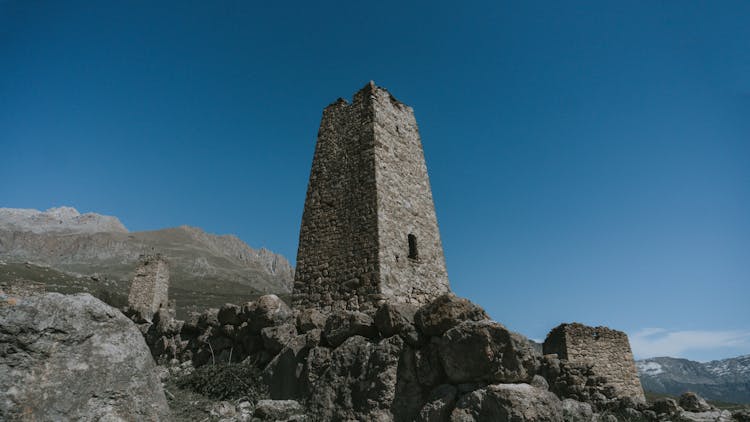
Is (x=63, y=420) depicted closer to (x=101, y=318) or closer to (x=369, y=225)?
(x=101, y=318)

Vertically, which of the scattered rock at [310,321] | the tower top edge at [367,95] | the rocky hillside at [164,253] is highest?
the rocky hillside at [164,253]

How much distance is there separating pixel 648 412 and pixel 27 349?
10220mm

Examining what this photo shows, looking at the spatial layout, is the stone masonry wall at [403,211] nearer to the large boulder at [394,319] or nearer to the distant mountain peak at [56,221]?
the large boulder at [394,319]

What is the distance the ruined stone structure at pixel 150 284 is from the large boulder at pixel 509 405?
2576 cm

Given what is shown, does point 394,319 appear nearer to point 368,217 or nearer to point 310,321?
point 310,321

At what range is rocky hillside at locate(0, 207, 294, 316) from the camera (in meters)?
84.0

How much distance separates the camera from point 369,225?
10172mm

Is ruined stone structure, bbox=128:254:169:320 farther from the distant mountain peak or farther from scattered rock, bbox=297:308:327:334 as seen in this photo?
the distant mountain peak

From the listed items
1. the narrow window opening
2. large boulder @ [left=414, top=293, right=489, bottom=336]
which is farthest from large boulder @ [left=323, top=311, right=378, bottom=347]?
the narrow window opening

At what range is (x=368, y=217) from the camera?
33.8 feet

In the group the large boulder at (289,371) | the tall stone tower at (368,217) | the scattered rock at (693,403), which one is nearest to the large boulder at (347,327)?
the large boulder at (289,371)

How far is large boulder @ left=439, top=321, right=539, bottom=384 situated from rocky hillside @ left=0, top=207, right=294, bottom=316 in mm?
69538

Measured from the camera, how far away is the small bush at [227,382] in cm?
661

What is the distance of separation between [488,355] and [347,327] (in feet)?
7.77
